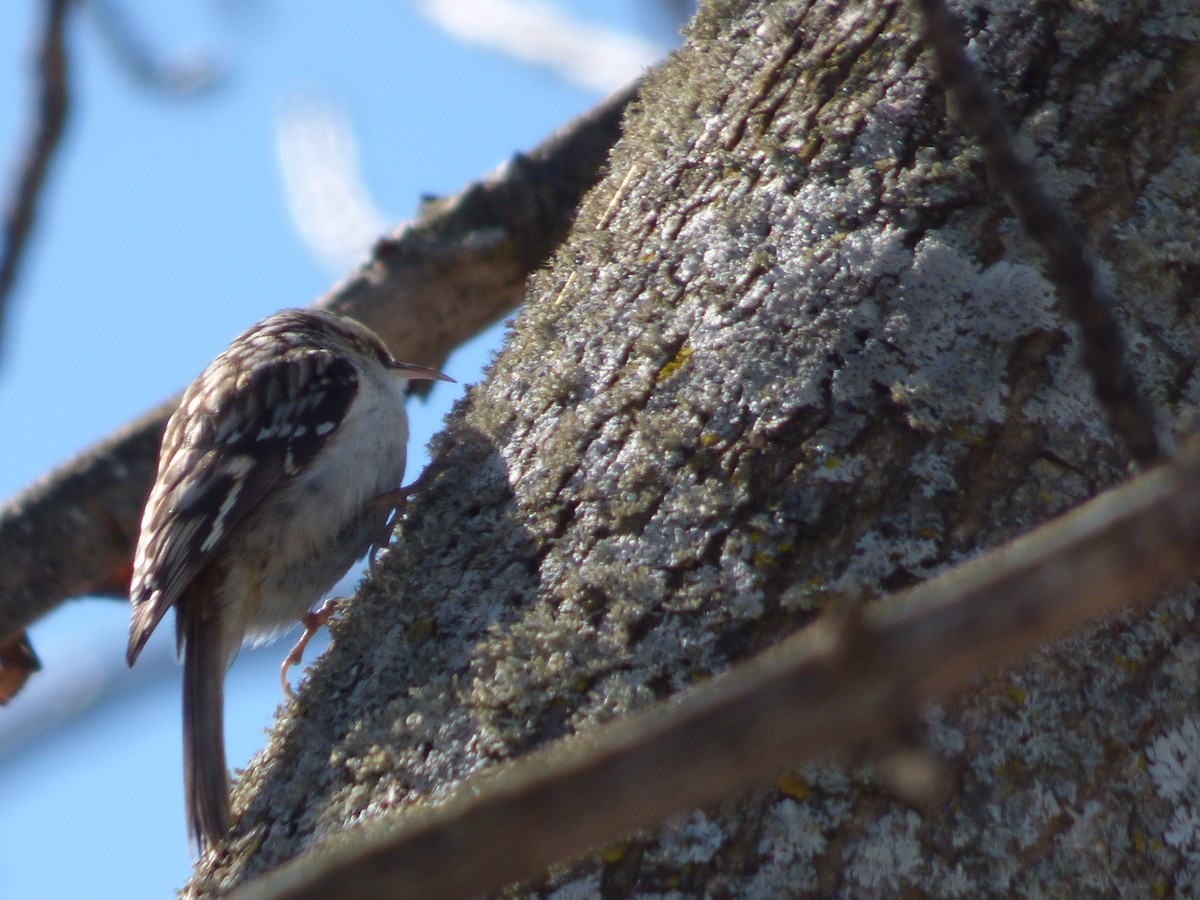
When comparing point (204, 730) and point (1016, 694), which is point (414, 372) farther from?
point (1016, 694)

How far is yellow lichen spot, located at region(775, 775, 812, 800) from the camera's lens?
1790 millimetres

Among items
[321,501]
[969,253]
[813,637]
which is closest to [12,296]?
[813,637]

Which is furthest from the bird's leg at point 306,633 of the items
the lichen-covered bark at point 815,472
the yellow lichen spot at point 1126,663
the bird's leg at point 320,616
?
the yellow lichen spot at point 1126,663

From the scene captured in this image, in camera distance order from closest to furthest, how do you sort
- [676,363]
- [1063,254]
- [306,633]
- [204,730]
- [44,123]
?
[1063,254] < [44,123] < [676,363] < [204,730] < [306,633]

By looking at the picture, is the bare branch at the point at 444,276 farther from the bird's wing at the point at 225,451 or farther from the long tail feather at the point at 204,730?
the long tail feather at the point at 204,730

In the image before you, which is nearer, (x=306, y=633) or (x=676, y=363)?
(x=676, y=363)

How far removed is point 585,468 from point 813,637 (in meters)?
1.42

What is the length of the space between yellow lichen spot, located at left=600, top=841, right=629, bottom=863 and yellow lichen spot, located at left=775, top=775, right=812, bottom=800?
227mm

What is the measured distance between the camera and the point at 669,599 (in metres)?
1.98

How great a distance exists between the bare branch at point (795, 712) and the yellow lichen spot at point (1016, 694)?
1.08m

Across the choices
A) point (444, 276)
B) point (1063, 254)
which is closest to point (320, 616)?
point (444, 276)

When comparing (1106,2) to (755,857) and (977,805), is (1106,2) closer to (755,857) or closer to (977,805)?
(977,805)

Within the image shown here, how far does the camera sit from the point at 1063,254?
1277mm

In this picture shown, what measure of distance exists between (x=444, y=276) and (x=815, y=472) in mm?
2457
